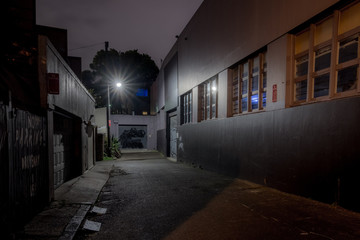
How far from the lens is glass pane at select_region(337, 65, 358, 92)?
481 cm

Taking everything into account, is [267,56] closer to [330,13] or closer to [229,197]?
[330,13]

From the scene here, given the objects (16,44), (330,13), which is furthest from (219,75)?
(16,44)

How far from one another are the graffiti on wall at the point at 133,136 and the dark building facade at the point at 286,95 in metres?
20.1

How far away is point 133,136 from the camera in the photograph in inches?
1193

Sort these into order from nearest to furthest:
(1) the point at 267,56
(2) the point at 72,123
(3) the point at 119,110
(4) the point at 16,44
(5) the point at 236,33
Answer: (4) the point at 16,44
(1) the point at 267,56
(5) the point at 236,33
(2) the point at 72,123
(3) the point at 119,110

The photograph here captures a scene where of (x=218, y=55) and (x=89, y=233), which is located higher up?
(x=218, y=55)

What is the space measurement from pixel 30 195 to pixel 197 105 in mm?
9374

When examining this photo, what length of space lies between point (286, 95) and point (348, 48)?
1681 millimetres

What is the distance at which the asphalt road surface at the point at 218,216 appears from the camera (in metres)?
3.57

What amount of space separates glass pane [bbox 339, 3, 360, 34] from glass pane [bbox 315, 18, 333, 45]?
25 cm

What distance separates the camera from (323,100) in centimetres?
513

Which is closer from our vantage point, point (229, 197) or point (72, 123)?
point (229, 197)

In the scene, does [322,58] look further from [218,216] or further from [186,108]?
[186,108]

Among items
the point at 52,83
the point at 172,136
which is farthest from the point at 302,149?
the point at 172,136
